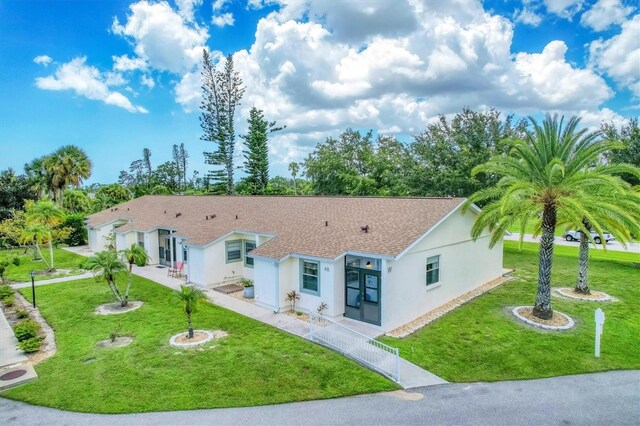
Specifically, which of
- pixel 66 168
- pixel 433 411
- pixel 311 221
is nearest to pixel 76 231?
pixel 66 168

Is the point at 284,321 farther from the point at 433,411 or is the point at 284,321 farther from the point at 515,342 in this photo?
the point at 515,342

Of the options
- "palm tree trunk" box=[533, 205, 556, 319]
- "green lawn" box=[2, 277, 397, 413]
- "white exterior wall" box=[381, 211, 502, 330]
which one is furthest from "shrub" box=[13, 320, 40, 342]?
"palm tree trunk" box=[533, 205, 556, 319]

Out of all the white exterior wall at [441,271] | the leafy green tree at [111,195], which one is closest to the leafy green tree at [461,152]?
the white exterior wall at [441,271]

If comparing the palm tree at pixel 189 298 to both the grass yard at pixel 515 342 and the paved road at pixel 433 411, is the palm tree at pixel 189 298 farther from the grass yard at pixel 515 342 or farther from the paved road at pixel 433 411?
the grass yard at pixel 515 342

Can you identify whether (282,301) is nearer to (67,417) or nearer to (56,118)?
(67,417)

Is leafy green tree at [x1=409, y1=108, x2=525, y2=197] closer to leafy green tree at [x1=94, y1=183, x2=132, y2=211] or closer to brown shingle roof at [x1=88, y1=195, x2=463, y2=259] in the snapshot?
brown shingle roof at [x1=88, y1=195, x2=463, y2=259]
